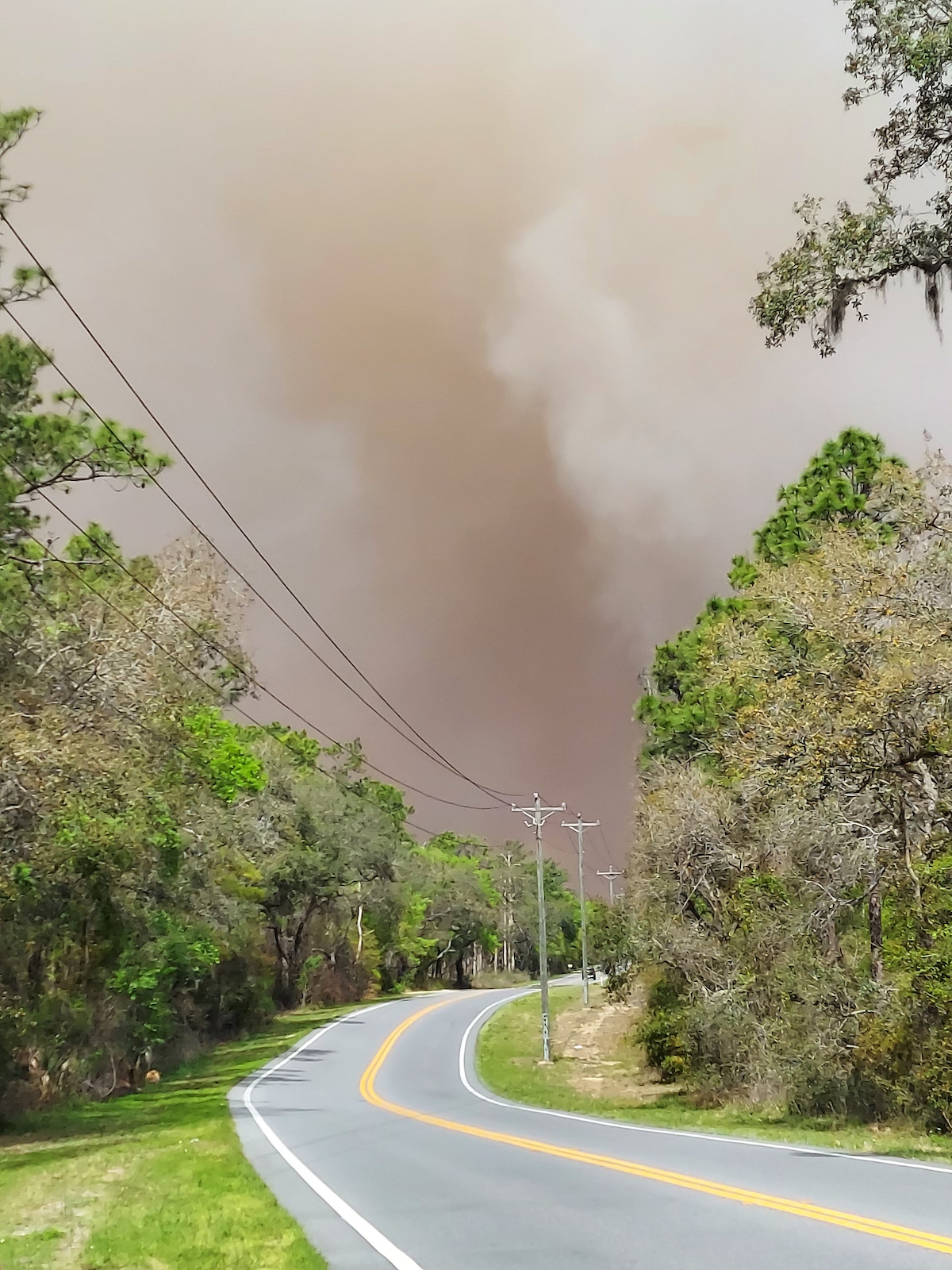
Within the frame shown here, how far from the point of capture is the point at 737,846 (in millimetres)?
32406

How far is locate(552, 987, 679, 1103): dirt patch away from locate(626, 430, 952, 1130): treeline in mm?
3323

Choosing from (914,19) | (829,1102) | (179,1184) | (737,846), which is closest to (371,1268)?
(179,1184)

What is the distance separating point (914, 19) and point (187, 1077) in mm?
36062

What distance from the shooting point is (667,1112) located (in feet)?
88.4

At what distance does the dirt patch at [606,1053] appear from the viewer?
35.5 m

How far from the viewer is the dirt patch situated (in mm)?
35531

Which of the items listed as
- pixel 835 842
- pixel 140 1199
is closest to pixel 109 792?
pixel 140 1199

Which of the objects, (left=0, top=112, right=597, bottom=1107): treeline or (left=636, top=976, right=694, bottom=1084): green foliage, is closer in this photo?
(left=0, top=112, right=597, bottom=1107): treeline

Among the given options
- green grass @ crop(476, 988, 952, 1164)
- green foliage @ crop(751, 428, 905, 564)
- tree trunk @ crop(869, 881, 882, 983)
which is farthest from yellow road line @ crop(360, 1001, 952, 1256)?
green foliage @ crop(751, 428, 905, 564)

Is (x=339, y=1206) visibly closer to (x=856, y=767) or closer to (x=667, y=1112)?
(x=856, y=767)

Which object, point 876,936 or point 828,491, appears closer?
point 876,936

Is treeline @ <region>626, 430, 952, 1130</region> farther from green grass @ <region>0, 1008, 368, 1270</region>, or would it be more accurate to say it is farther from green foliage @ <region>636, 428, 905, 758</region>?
green grass @ <region>0, 1008, 368, 1270</region>

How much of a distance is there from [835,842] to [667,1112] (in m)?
10.0

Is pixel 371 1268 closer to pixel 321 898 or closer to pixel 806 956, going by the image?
pixel 806 956
